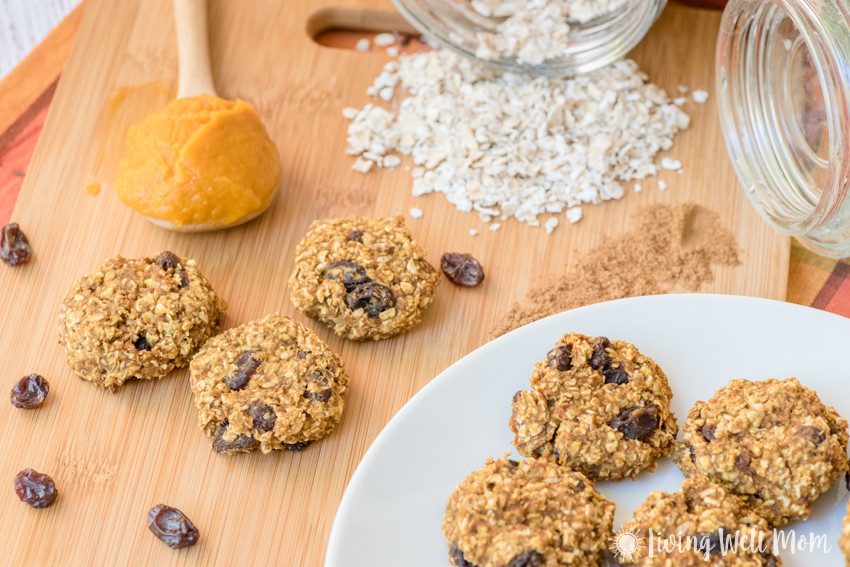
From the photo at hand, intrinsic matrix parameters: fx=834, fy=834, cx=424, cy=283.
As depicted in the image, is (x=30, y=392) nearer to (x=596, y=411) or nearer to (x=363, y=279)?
(x=363, y=279)

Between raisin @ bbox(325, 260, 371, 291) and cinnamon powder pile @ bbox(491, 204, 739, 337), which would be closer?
raisin @ bbox(325, 260, 371, 291)

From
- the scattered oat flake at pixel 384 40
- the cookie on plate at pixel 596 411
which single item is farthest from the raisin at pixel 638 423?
the scattered oat flake at pixel 384 40

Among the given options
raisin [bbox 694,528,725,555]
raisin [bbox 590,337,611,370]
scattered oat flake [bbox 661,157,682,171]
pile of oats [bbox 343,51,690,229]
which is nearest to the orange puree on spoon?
pile of oats [bbox 343,51,690,229]

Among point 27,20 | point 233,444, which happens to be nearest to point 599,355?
point 233,444

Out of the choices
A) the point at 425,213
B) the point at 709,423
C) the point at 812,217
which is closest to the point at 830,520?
the point at 709,423

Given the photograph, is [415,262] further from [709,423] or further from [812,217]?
[812,217]

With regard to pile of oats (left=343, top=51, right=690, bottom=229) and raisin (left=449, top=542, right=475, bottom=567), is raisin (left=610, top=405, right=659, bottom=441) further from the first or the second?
pile of oats (left=343, top=51, right=690, bottom=229)
